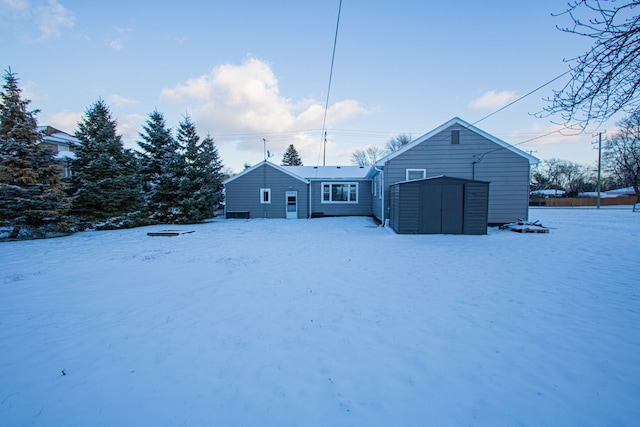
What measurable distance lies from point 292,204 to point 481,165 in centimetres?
1146

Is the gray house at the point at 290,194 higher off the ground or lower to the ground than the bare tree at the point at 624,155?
lower

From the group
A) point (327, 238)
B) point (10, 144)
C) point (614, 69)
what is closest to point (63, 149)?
point (10, 144)

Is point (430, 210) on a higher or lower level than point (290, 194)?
lower

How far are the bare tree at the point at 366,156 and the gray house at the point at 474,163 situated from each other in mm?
37286

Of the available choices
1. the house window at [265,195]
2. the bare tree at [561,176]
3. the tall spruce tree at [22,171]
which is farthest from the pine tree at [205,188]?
the bare tree at [561,176]

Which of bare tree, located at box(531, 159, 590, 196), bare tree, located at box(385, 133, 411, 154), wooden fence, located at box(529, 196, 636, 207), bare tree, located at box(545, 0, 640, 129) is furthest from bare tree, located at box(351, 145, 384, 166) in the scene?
bare tree, located at box(545, 0, 640, 129)

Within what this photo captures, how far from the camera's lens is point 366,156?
169ft

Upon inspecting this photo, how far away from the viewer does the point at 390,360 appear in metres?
2.85

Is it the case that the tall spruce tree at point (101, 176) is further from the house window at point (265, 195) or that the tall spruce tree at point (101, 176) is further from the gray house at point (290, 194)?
the house window at point (265, 195)

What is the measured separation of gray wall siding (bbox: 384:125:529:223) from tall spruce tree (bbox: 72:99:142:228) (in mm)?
13823

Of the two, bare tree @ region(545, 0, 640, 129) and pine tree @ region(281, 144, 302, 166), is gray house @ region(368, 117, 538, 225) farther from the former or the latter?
pine tree @ region(281, 144, 302, 166)

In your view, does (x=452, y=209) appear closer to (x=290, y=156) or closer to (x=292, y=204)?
(x=292, y=204)

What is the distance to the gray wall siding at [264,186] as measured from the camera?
62.4ft

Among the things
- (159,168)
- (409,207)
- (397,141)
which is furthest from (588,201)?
(159,168)
